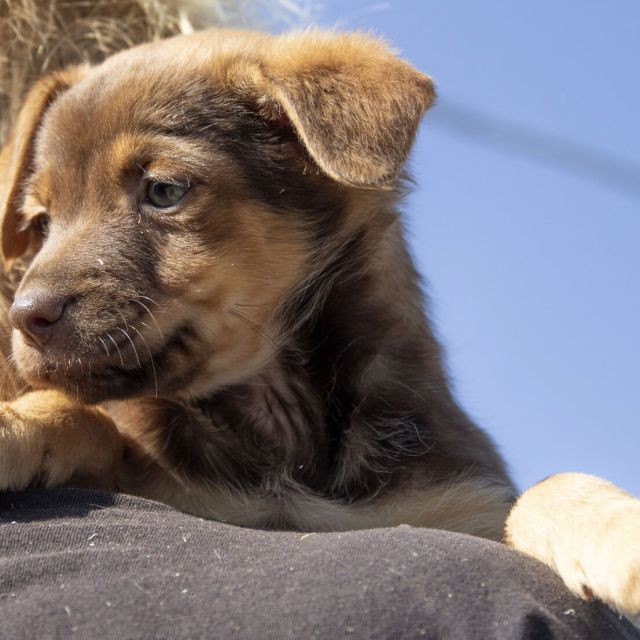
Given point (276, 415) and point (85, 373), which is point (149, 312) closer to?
point (85, 373)

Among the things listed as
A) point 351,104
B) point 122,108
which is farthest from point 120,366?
point 351,104

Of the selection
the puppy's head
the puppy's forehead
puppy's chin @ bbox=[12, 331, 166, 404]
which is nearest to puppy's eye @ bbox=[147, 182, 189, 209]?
the puppy's head

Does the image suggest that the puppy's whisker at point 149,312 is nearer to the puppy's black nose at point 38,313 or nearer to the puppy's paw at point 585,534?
the puppy's black nose at point 38,313

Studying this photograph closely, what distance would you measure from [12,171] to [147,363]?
0.81 metres

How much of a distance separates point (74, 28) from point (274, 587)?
2.53 meters

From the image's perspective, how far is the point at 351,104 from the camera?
2.29m

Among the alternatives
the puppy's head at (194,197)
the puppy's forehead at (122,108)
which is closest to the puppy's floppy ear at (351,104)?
the puppy's head at (194,197)

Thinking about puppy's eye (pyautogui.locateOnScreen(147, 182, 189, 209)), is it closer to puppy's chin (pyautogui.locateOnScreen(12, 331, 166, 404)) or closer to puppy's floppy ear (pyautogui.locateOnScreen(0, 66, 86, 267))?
puppy's chin (pyautogui.locateOnScreen(12, 331, 166, 404))

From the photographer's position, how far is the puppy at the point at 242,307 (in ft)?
7.09

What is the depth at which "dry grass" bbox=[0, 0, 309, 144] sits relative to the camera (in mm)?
3309

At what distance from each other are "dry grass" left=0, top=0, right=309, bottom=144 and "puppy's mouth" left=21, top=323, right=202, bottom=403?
1367 millimetres

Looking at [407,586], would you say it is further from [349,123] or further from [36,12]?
[36,12]

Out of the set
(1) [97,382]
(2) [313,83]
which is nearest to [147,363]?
(1) [97,382]

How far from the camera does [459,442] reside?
2424mm
